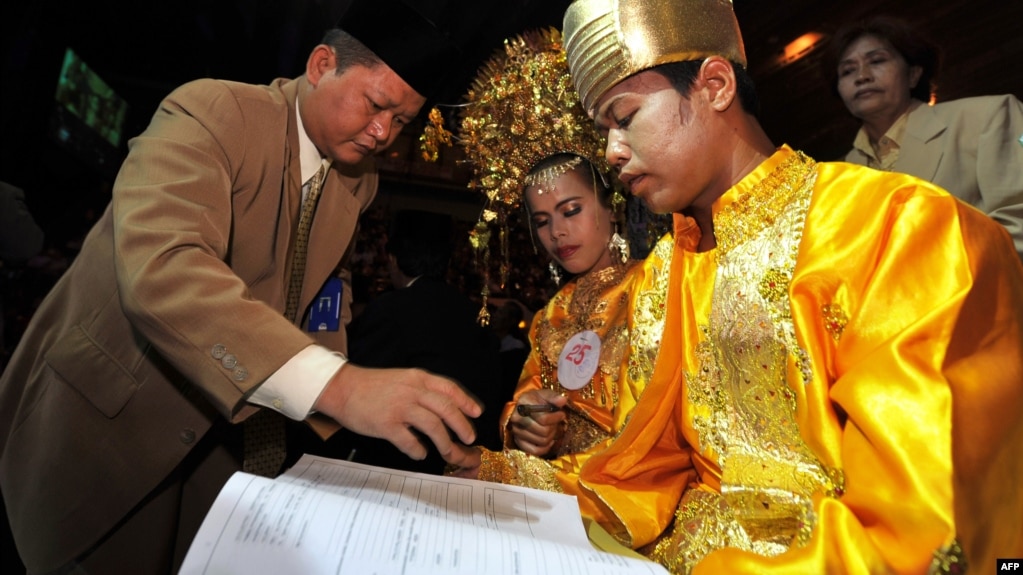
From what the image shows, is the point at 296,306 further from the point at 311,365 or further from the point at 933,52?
the point at 933,52

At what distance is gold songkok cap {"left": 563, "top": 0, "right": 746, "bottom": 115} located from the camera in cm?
126

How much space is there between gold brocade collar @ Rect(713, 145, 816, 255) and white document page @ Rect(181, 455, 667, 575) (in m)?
0.67

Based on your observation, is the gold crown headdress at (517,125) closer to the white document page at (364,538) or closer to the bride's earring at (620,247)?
the bride's earring at (620,247)

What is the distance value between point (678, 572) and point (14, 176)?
5.32 metres

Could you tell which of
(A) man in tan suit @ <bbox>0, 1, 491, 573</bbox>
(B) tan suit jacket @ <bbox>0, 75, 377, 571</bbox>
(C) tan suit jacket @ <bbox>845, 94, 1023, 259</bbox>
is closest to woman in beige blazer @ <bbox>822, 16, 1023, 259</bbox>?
(C) tan suit jacket @ <bbox>845, 94, 1023, 259</bbox>

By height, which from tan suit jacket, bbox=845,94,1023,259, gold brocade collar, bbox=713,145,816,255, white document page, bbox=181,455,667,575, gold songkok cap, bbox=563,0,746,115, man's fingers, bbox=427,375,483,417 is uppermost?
tan suit jacket, bbox=845,94,1023,259

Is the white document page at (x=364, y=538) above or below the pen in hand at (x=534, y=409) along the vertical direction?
below

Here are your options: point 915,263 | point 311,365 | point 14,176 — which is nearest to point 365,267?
point 14,176

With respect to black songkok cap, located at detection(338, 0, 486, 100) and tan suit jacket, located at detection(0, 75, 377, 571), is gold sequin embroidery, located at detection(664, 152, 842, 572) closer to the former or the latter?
tan suit jacket, located at detection(0, 75, 377, 571)

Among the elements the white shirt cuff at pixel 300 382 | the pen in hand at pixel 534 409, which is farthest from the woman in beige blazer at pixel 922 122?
the white shirt cuff at pixel 300 382

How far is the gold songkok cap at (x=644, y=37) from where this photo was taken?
4.14 feet

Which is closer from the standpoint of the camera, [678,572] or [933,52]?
[678,572]

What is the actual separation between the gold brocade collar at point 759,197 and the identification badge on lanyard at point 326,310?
3.86 ft

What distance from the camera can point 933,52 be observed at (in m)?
2.41
